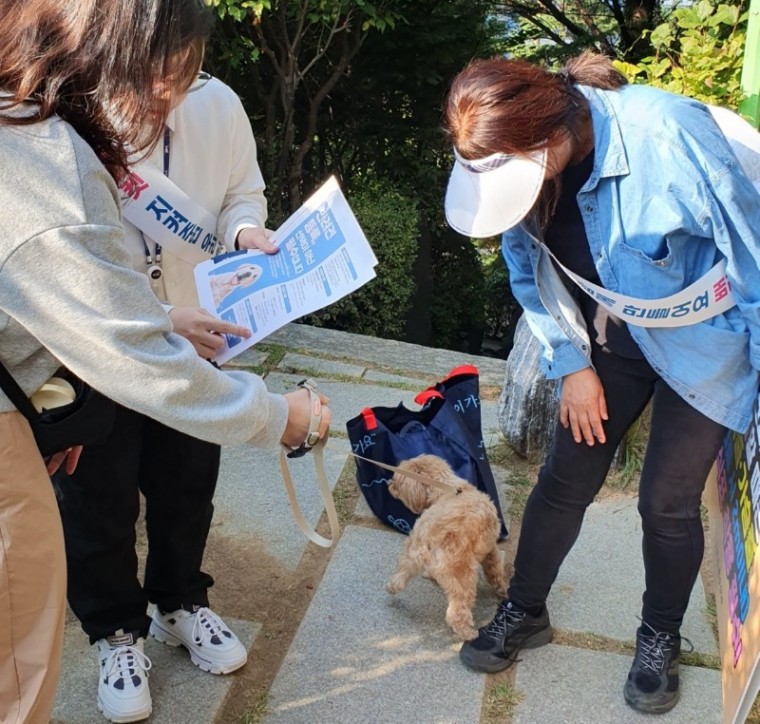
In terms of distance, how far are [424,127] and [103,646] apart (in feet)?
20.9

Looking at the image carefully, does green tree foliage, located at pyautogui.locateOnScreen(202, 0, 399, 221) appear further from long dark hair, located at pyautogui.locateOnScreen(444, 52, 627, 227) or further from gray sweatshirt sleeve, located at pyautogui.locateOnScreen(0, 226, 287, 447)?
gray sweatshirt sleeve, located at pyautogui.locateOnScreen(0, 226, 287, 447)

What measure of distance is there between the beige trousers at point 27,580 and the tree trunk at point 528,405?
2.47m

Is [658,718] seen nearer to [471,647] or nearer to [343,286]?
[471,647]

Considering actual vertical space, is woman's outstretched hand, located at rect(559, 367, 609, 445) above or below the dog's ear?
above

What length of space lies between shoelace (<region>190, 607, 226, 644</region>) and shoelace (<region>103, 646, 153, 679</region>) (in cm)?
16

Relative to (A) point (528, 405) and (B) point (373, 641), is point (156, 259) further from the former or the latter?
(A) point (528, 405)

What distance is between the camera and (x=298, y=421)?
5.45ft

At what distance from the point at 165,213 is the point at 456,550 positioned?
1.34m

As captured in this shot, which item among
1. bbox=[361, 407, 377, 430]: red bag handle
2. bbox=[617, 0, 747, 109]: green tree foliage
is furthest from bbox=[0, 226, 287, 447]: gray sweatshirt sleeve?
bbox=[617, 0, 747, 109]: green tree foliage

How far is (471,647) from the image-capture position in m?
2.50

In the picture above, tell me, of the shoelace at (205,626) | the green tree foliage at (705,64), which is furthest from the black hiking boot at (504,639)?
the green tree foliage at (705,64)

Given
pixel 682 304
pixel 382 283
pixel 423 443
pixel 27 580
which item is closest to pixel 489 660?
pixel 423 443

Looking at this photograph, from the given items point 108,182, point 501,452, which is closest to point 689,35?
point 501,452

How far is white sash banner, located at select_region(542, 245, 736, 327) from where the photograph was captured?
1.96 meters
